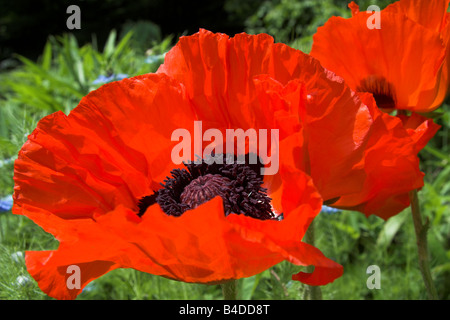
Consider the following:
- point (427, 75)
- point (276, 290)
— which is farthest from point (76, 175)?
point (276, 290)

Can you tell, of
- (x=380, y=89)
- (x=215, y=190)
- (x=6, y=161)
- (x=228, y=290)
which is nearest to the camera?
(x=228, y=290)

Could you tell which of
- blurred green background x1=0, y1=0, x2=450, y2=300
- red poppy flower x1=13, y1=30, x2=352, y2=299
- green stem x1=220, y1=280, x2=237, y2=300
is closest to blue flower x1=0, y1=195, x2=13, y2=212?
blurred green background x1=0, y1=0, x2=450, y2=300

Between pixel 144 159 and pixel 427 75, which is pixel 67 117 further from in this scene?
pixel 427 75

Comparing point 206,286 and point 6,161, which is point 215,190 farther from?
point 6,161

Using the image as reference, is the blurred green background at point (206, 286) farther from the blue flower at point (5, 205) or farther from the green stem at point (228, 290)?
the green stem at point (228, 290)

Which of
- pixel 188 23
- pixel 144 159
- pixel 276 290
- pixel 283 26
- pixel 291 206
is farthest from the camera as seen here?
pixel 188 23

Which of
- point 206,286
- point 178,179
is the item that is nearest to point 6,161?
point 206,286

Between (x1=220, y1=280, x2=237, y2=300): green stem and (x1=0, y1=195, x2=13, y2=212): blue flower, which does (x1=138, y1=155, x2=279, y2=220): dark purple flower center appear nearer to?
(x1=220, y1=280, x2=237, y2=300): green stem
